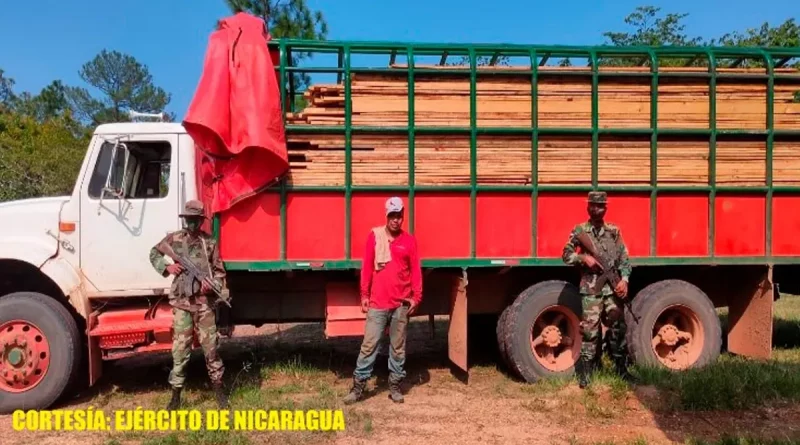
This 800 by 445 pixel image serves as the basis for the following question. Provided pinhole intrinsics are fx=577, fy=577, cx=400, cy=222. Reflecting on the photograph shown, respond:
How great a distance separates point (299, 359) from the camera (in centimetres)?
629

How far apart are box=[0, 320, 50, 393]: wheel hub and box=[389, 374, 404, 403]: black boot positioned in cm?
305

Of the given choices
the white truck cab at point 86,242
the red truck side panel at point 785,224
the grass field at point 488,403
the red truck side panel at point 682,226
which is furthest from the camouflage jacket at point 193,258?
the red truck side panel at point 785,224

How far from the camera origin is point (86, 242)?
5.25 meters

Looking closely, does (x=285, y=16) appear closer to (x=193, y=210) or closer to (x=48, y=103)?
(x=193, y=210)

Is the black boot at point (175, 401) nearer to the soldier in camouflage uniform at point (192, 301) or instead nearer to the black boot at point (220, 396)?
the soldier in camouflage uniform at point (192, 301)

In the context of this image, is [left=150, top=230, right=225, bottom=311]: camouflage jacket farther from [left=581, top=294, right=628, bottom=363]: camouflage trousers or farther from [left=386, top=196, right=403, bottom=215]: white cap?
[left=581, top=294, right=628, bottom=363]: camouflage trousers

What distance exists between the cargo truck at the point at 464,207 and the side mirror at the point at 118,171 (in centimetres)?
2

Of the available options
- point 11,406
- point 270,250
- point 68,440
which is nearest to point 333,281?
point 270,250

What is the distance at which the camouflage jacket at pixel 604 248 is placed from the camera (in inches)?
208

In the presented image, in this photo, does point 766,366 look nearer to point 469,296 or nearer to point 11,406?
point 469,296

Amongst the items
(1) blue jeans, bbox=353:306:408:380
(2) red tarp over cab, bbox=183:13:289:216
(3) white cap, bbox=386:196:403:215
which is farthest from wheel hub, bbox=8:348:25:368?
(3) white cap, bbox=386:196:403:215

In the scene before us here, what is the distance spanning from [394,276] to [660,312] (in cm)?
275

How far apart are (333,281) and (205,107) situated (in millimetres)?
2016

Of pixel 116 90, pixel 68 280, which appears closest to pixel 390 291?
pixel 68 280
